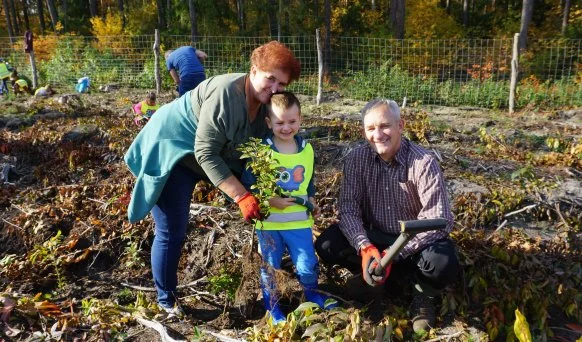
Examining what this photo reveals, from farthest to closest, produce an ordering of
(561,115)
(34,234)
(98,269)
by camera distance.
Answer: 1. (561,115)
2. (34,234)
3. (98,269)

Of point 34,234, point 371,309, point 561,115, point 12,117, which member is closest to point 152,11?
point 12,117

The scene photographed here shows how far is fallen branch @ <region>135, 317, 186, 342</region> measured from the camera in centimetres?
255

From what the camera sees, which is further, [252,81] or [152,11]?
[152,11]

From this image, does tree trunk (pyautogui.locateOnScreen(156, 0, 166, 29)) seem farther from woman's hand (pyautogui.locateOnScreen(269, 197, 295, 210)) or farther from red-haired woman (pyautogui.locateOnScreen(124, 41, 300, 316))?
woman's hand (pyautogui.locateOnScreen(269, 197, 295, 210))

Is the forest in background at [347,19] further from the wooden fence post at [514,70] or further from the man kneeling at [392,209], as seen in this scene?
the man kneeling at [392,209]

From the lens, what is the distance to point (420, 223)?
2.07m

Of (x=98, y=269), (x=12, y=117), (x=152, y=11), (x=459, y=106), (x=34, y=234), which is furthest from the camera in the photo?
(x=152, y=11)

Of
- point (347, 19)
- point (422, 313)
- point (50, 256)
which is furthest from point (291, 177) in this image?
point (347, 19)

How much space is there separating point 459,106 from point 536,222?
→ 24.3 ft

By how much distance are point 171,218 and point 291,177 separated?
0.68 meters

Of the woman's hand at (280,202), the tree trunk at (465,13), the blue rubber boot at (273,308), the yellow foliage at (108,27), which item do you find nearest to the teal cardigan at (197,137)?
the woman's hand at (280,202)

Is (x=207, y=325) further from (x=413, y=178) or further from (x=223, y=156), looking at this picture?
(x=413, y=178)

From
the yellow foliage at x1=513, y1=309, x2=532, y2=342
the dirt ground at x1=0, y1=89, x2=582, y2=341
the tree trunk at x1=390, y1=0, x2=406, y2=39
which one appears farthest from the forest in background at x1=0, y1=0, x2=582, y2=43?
the yellow foliage at x1=513, y1=309, x2=532, y2=342

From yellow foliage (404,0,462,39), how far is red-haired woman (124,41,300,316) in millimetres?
22018
